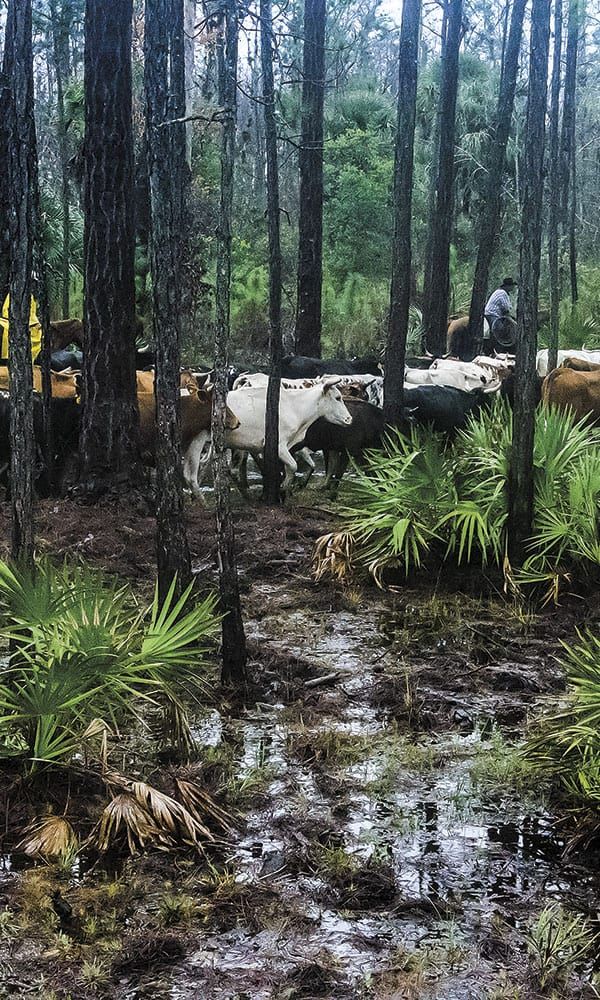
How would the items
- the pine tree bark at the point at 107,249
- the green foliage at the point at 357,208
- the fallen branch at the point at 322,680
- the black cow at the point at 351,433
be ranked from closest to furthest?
the fallen branch at the point at 322,680
the pine tree bark at the point at 107,249
the black cow at the point at 351,433
the green foliage at the point at 357,208

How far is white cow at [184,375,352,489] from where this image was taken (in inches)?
559

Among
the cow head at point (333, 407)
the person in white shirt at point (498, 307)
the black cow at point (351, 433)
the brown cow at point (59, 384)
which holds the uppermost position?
the person in white shirt at point (498, 307)

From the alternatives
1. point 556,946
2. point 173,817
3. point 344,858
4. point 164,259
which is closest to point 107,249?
point 164,259

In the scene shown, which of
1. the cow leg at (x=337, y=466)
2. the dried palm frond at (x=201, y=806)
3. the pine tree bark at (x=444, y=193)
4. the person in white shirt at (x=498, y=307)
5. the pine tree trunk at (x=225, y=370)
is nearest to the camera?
the dried palm frond at (x=201, y=806)

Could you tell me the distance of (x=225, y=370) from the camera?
773 centimetres

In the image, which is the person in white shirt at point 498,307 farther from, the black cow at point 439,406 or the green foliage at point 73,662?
the green foliage at point 73,662

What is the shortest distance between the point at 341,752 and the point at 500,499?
4.43 m

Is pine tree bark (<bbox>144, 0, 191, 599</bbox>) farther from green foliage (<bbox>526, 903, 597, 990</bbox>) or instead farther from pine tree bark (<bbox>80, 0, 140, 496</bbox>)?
pine tree bark (<bbox>80, 0, 140, 496</bbox>)

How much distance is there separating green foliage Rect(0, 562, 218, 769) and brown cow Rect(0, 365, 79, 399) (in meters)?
7.97

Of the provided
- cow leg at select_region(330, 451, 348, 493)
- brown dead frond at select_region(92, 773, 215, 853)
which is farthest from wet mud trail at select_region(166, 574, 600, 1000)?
cow leg at select_region(330, 451, 348, 493)

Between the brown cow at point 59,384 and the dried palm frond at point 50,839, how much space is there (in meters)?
9.37

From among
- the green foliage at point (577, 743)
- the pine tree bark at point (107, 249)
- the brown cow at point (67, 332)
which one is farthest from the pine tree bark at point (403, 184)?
the brown cow at point (67, 332)

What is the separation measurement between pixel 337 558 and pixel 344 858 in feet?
18.5

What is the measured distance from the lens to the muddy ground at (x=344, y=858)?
4.30 m
